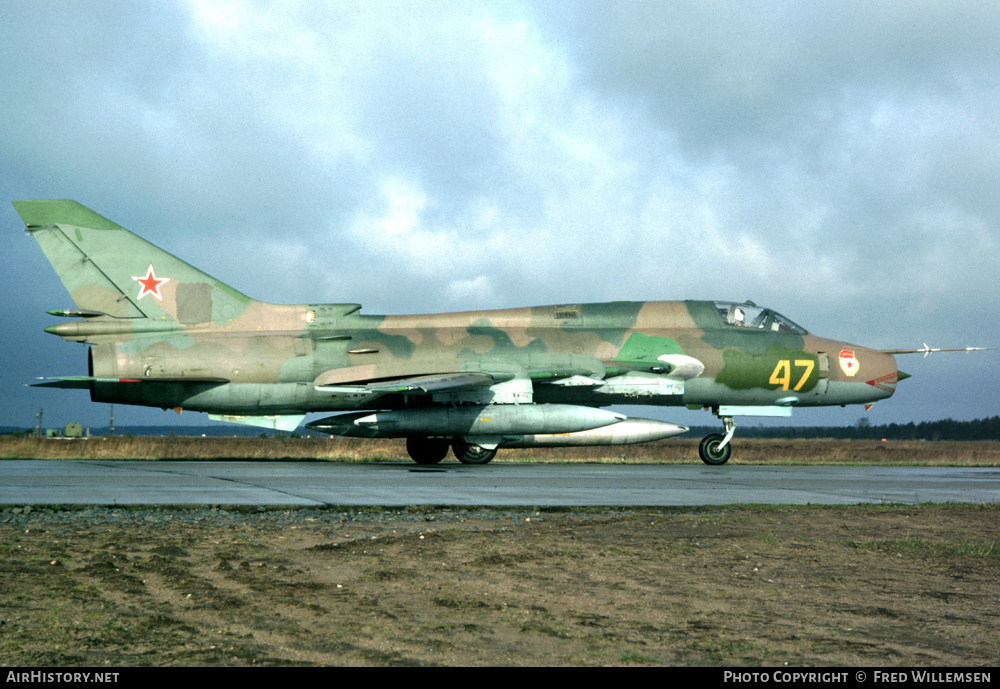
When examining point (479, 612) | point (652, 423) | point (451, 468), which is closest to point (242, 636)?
point (479, 612)

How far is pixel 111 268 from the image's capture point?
55.6 feet

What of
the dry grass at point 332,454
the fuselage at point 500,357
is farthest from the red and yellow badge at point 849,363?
the dry grass at point 332,454

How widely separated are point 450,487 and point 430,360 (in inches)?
257

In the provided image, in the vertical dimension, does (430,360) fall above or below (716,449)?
above

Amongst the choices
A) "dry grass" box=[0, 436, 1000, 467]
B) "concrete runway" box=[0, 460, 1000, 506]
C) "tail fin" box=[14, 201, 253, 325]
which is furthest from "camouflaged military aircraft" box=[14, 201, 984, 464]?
"dry grass" box=[0, 436, 1000, 467]

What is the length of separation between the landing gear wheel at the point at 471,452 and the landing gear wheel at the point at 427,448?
0.81m

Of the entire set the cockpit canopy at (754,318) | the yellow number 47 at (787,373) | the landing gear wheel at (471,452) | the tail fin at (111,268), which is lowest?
the landing gear wheel at (471,452)

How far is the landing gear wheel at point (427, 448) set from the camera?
62.2ft

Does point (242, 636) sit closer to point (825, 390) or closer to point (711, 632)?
point (711, 632)

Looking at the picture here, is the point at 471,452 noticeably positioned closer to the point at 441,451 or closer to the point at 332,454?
the point at 441,451

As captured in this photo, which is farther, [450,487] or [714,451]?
[714,451]

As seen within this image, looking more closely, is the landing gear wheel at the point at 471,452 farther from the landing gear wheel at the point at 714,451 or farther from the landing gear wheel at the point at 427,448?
the landing gear wheel at the point at 714,451

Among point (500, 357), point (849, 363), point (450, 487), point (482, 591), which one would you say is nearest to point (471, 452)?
point (500, 357)

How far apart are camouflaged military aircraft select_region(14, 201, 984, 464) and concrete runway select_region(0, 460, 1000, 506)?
1.77 m
